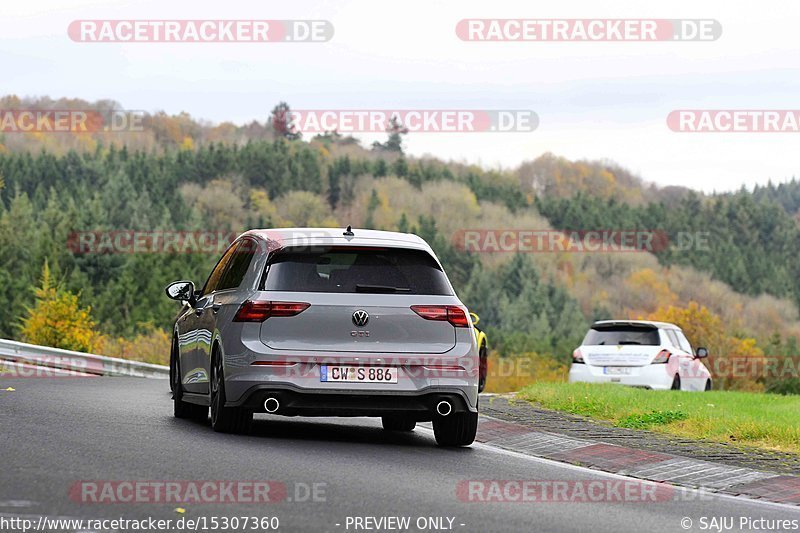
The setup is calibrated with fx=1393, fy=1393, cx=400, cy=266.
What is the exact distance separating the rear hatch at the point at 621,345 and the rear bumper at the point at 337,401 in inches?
537

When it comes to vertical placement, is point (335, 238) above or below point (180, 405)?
above

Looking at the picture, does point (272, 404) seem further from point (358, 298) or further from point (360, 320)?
point (358, 298)

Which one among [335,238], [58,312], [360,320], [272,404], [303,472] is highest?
[335,238]

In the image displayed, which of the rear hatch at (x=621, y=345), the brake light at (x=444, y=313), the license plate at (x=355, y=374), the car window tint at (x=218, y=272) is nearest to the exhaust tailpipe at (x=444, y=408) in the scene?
the license plate at (x=355, y=374)

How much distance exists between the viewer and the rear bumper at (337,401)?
38.4ft

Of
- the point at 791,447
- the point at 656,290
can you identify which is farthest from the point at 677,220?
the point at 791,447

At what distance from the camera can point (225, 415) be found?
1217 cm

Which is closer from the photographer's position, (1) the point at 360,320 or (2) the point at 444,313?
(1) the point at 360,320

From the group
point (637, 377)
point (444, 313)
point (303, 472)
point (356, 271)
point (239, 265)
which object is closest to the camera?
point (303, 472)

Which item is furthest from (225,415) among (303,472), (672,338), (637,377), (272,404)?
(672,338)

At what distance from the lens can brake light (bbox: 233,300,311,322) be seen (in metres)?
11.8

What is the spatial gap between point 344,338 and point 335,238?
3.40 ft

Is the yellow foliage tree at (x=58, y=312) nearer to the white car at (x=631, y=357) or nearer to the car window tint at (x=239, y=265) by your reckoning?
the white car at (x=631, y=357)

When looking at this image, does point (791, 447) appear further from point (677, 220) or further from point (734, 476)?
point (677, 220)
